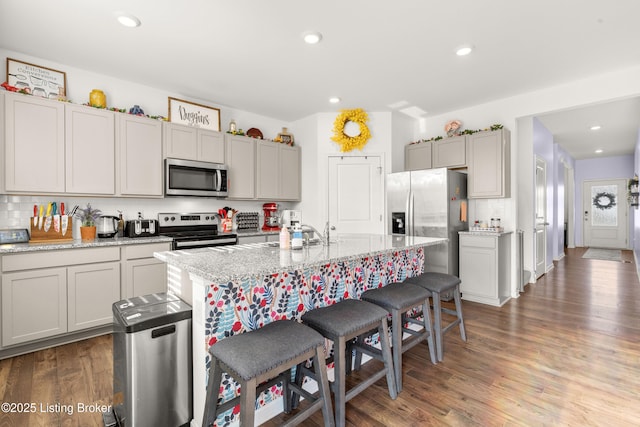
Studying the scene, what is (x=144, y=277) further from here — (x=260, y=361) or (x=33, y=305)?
(x=260, y=361)

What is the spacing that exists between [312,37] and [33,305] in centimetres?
329

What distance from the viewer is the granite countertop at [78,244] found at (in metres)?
2.57

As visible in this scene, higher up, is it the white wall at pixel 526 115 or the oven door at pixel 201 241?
the white wall at pixel 526 115

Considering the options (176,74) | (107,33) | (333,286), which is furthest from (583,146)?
(107,33)

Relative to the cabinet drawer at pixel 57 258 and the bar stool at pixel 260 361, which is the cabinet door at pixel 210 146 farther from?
the bar stool at pixel 260 361

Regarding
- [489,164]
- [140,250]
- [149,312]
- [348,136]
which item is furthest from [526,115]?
[140,250]

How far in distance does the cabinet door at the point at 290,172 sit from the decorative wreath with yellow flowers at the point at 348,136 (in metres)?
0.71

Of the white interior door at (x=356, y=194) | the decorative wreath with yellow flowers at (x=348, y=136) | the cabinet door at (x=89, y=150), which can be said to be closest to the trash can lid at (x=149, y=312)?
the cabinet door at (x=89, y=150)

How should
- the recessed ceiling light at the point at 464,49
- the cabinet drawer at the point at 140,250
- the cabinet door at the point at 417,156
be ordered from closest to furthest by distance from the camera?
the recessed ceiling light at the point at 464,49, the cabinet drawer at the point at 140,250, the cabinet door at the point at 417,156

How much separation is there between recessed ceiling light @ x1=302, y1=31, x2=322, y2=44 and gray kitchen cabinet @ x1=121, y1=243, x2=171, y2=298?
248cm

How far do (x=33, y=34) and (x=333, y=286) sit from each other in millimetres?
3285

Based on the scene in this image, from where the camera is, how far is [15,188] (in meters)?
2.76

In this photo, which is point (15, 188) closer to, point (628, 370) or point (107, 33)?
point (107, 33)

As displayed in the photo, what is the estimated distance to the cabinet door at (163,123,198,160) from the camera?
3656mm
